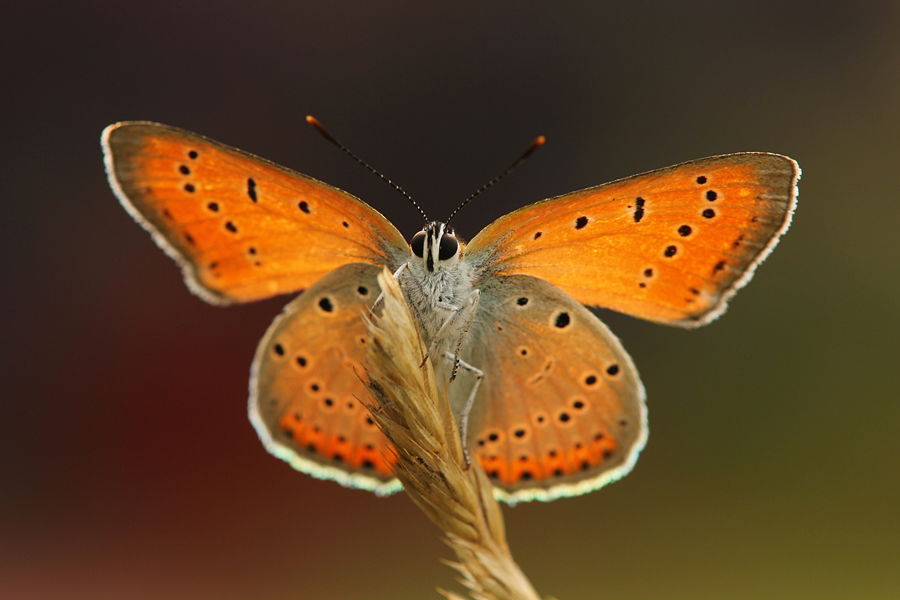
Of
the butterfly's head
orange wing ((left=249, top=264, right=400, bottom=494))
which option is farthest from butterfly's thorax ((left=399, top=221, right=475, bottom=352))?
orange wing ((left=249, top=264, right=400, bottom=494))

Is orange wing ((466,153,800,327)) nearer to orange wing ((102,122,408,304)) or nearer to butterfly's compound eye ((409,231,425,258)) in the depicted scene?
butterfly's compound eye ((409,231,425,258))

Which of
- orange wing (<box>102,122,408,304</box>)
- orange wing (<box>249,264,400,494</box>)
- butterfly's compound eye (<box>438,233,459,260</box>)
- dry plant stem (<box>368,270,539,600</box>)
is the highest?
orange wing (<box>102,122,408,304</box>)

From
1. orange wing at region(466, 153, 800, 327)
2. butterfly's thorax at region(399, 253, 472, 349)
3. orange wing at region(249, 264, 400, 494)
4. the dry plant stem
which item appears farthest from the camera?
orange wing at region(249, 264, 400, 494)

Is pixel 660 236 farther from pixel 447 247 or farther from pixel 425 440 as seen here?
pixel 425 440

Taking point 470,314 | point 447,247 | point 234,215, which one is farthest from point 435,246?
point 234,215

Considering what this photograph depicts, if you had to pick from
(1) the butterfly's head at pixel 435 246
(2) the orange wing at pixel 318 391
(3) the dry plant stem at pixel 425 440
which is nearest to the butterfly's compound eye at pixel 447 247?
(1) the butterfly's head at pixel 435 246

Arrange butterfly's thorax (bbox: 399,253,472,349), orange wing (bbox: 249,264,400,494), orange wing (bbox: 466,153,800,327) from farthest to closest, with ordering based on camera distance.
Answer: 1. orange wing (bbox: 249,264,400,494)
2. butterfly's thorax (bbox: 399,253,472,349)
3. orange wing (bbox: 466,153,800,327)

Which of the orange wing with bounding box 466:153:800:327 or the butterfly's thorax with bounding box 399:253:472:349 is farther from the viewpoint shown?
the butterfly's thorax with bounding box 399:253:472:349

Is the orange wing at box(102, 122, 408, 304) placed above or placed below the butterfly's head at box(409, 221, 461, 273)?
above
